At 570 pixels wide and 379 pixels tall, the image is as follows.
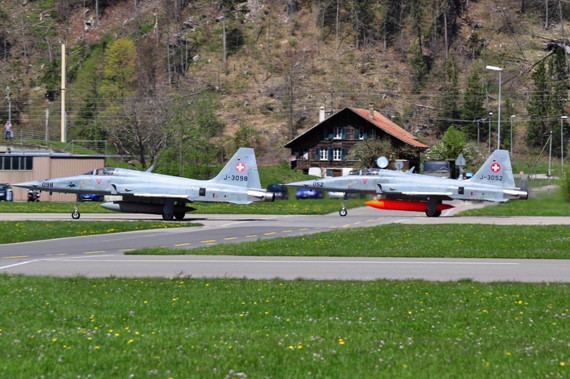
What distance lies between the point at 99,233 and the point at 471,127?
78.7 metres

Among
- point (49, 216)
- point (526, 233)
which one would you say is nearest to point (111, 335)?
point (526, 233)

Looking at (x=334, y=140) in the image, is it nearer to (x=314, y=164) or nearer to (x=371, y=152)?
(x=314, y=164)

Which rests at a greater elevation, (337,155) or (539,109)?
(539,109)

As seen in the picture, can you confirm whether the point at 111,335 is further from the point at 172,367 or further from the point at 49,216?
the point at 49,216

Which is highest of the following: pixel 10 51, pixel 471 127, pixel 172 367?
pixel 10 51

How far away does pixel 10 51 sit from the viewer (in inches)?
5059

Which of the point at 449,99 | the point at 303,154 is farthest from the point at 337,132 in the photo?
the point at 449,99

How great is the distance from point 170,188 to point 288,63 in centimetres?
7746

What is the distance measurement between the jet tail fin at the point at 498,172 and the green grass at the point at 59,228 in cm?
1511

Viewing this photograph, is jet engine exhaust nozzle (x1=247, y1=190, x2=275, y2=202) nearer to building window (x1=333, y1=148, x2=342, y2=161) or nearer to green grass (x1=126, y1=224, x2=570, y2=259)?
green grass (x1=126, y1=224, x2=570, y2=259)

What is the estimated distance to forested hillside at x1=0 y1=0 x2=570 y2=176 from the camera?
4104 inches

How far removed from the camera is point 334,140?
8950 cm

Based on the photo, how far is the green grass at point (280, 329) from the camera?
9078mm

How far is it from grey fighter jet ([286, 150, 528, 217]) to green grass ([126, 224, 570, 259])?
10.3m
